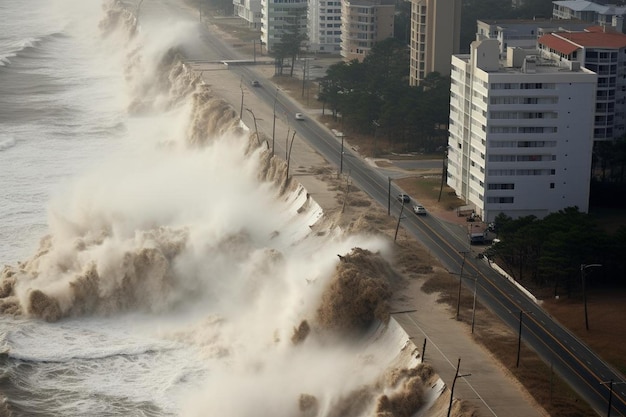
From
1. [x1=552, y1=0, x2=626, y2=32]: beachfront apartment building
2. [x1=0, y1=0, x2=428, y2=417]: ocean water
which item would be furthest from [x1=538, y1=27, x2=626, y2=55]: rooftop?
[x1=552, y1=0, x2=626, y2=32]: beachfront apartment building

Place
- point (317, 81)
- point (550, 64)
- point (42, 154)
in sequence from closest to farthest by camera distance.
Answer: point (550, 64) < point (42, 154) < point (317, 81)

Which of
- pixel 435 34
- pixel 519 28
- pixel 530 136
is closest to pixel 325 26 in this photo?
pixel 435 34

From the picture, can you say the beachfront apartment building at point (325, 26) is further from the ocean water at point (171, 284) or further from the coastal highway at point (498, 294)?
the coastal highway at point (498, 294)

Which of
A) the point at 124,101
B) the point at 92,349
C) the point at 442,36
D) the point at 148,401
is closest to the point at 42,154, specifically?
the point at 124,101

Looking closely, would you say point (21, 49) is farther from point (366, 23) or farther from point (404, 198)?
point (404, 198)

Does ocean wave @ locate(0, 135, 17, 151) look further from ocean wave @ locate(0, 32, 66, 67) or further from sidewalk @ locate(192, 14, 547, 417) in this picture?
ocean wave @ locate(0, 32, 66, 67)

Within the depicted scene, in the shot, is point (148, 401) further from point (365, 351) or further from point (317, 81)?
point (317, 81)
